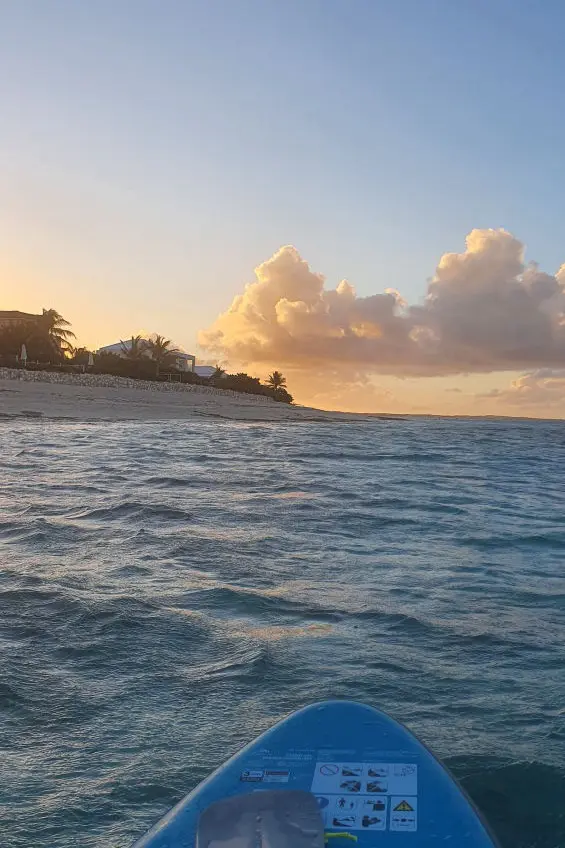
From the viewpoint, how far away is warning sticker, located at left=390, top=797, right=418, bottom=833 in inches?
104

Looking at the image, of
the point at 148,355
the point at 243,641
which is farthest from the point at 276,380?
the point at 243,641

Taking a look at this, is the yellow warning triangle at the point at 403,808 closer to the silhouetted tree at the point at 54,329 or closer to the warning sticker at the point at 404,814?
the warning sticker at the point at 404,814

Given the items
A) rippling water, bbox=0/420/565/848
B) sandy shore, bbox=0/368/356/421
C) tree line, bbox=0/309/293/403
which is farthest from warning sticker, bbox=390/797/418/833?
tree line, bbox=0/309/293/403

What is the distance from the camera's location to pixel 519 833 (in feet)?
9.82

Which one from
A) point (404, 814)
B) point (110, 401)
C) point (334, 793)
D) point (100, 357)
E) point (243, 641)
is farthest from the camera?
point (100, 357)

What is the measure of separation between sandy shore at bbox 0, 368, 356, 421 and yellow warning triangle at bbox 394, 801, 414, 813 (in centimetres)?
2489

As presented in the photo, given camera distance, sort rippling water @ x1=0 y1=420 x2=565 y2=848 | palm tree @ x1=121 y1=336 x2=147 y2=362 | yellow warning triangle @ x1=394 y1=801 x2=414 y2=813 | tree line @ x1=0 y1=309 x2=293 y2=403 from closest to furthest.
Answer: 1. yellow warning triangle @ x1=394 y1=801 x2=414 y2=813
2. rippling water @ x1=0 y1=420 x2=565 y2=848
3. tree line @ x1=0 y1=309 x2=293 y2=403
4. palm tree @ x1=121 y1=336 x2=147 y2=362

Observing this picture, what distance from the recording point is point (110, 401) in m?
34.9

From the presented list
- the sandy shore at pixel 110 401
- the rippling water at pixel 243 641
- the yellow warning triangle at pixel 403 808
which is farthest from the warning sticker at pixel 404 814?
the sandy shore at pixel 110 401

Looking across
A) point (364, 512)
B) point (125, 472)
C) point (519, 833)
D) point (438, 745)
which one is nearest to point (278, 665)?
point (438, 745)

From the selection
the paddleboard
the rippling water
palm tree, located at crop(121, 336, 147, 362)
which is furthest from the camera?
palm tree, located at crop(121, 336, 147, 362)

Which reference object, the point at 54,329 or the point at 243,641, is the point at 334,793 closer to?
the point at 243,641

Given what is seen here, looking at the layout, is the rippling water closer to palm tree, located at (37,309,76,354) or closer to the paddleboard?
the paddleboard

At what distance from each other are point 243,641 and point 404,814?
227 centimetres
